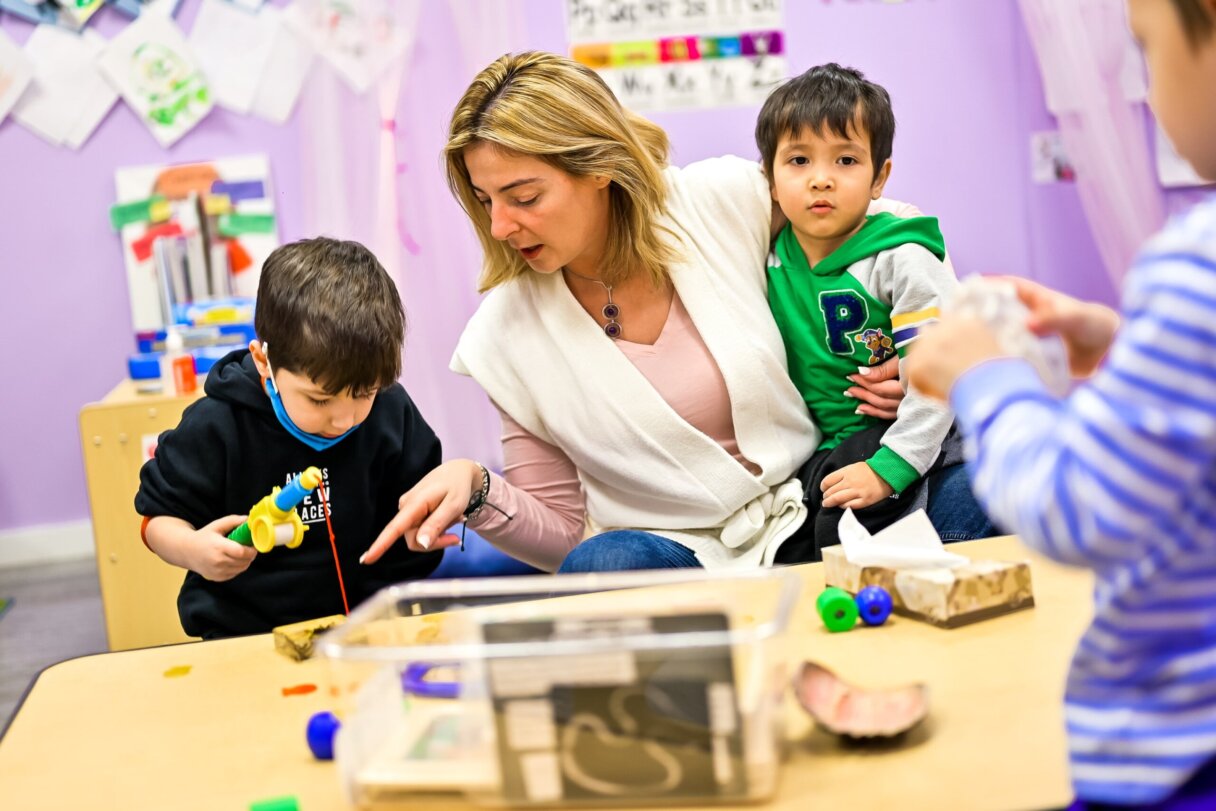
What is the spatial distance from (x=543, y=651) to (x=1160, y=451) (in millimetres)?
→ 373

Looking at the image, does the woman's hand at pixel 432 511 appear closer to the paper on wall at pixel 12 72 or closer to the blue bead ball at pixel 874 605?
the blue bead ball at pixel 874 605

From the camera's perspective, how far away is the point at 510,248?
1.68 m

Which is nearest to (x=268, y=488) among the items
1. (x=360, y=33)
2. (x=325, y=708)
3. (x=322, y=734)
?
(x=325, y=708)

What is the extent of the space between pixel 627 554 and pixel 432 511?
270 mm

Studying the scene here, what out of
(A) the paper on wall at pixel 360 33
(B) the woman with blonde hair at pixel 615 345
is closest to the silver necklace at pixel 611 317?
(B) the woman with blonde hair at pixel 615 345

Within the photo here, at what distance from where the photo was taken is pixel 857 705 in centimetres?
90

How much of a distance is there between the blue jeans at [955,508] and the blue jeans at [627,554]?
0.33 m

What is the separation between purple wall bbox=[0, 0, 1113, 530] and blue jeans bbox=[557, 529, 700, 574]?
1.86 meters

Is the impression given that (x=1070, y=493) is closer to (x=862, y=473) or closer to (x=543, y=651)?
(x=543, y=651)

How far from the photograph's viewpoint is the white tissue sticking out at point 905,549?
1129 mm

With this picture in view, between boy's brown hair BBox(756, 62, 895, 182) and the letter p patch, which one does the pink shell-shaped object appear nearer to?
the letter p patch

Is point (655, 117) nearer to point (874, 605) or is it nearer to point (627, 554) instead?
point (627, 554)

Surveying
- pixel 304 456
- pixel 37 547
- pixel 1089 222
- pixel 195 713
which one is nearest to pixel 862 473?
pixel 304 456

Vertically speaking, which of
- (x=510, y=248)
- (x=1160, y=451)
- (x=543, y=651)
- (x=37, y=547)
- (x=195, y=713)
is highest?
(x=510, y=248)
